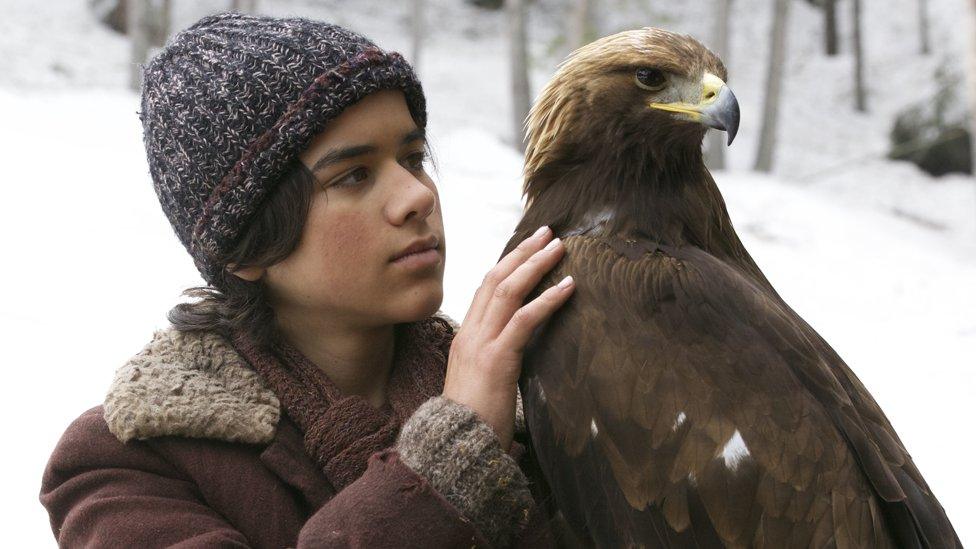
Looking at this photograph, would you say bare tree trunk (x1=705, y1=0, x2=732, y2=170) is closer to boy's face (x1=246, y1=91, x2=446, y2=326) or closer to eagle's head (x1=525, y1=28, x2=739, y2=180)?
eagle's head (x1=525, y1=28, x2=739, y2=180)

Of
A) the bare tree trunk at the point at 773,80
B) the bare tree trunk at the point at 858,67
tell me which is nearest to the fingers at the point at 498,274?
the bare tree trunk at the point at 773,80

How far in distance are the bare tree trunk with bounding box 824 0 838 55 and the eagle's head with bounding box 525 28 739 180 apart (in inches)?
1001

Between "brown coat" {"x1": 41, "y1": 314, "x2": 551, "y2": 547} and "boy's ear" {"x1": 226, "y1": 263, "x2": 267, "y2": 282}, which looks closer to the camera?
"brown coat" {"x1": 41, "y1": 314, "x2": 551, "y2": 547}

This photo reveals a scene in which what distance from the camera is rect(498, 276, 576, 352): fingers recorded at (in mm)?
2025

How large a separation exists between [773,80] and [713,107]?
1553 centimetres

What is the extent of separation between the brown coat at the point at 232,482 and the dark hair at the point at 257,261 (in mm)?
122

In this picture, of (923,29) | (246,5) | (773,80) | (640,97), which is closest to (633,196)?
(640,97)

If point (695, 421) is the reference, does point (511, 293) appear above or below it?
above

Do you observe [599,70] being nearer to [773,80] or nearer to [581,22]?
[581,22]

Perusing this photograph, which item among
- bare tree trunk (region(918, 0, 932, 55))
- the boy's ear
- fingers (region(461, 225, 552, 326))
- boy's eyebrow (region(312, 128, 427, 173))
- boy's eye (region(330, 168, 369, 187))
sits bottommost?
bare tree trunk (region(918, 0, 932, 55))

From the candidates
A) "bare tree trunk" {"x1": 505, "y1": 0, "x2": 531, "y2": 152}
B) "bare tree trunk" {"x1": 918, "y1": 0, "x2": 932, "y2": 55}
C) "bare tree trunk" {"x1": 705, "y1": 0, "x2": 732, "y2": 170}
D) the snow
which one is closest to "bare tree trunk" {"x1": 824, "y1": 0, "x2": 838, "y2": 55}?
"bare tree trunk" {"x1": 918, "y1": 0, "x2": 932, "y2": 55}

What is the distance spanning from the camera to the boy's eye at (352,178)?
210 cm

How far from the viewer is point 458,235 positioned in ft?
34.0

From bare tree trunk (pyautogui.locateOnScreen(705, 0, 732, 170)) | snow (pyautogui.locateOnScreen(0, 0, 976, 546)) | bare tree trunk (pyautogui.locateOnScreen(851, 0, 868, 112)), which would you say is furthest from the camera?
bare tree trunk (pyautogui.locateOnScreen(851, 0, 868, 112))
